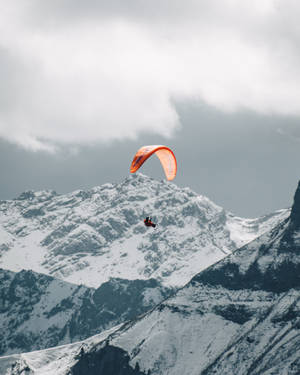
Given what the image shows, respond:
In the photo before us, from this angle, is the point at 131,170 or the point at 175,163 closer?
the point at 131,170

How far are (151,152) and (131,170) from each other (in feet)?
20.2

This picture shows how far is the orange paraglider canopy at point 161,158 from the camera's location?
166 m

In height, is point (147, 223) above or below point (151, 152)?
below

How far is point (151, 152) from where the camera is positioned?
166125mm

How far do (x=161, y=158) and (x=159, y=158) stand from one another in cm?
76

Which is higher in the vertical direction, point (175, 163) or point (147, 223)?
point (175, 163)

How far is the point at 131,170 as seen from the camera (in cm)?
16350

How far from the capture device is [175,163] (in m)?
174

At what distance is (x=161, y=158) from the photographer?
177625 mm

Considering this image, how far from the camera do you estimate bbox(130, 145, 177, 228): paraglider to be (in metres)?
166

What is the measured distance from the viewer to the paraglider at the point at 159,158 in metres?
166

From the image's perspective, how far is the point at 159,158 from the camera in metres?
178

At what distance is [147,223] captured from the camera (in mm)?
168500

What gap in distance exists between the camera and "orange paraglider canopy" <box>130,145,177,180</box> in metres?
166
